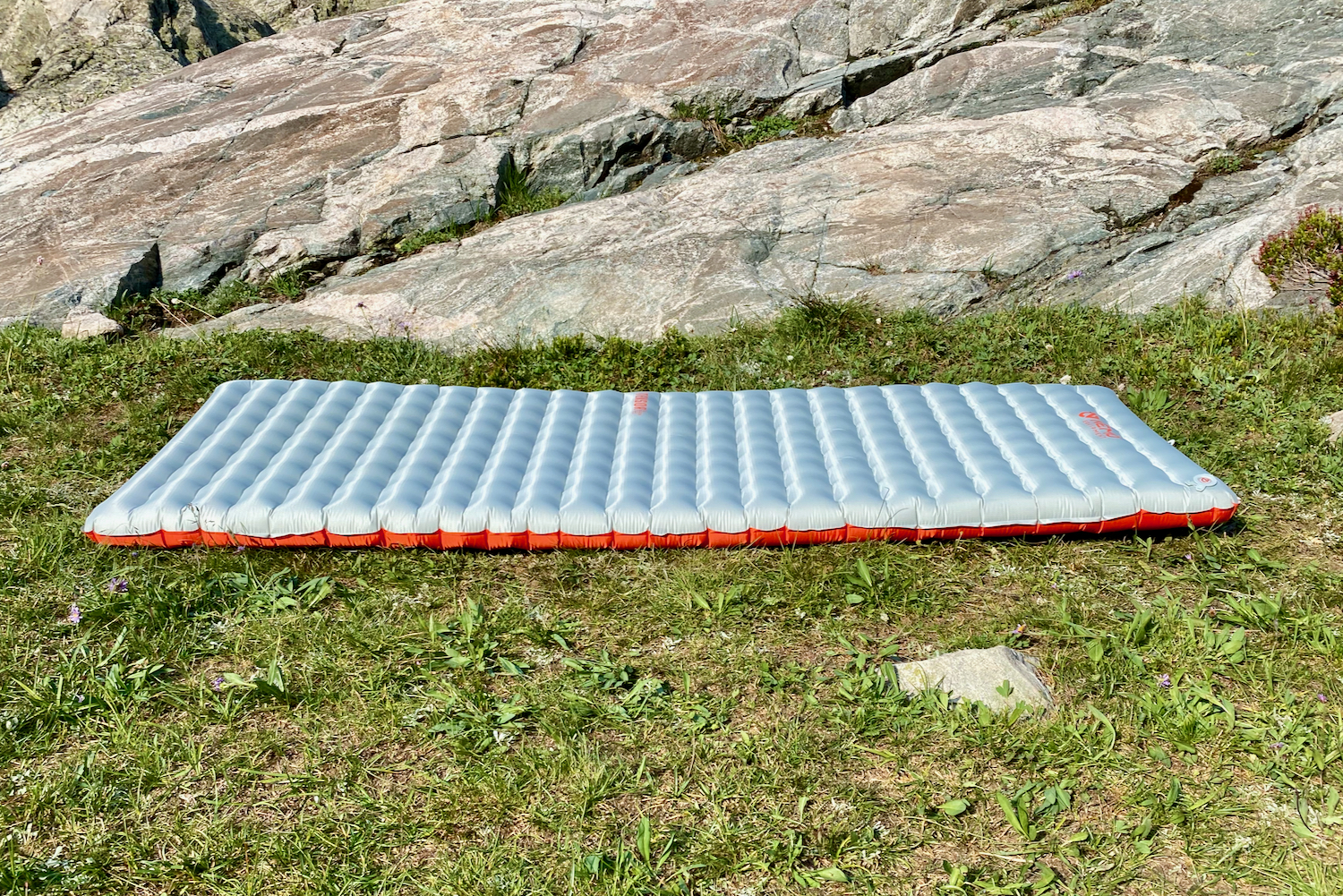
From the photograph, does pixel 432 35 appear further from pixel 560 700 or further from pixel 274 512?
pixel 560 700

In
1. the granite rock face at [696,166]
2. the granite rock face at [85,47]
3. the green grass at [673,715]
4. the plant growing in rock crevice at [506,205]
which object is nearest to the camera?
the green grass at [673,715]

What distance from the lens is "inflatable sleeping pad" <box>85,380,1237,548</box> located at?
157 inches

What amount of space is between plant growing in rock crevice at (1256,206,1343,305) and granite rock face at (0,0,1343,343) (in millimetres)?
202

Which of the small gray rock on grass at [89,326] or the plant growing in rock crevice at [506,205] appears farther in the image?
the plant growing in rock crevice at [506,205]

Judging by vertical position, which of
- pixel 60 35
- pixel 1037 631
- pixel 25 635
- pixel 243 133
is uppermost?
pixel 60 35

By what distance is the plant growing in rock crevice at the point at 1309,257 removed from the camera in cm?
550

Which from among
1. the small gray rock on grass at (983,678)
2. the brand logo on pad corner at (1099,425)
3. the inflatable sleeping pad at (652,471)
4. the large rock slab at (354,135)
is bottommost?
the small gray rock on grass at (983,678)

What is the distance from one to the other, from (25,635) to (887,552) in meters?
3.23

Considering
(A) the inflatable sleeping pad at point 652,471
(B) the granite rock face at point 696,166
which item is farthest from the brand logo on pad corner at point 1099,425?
(B) the granite rock face at point 696,166

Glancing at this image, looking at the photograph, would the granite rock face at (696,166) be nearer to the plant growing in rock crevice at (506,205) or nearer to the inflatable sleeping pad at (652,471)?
the plant growing in rock crevice at (506,205)

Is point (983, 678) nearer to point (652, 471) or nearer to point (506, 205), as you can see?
point (652, 471)

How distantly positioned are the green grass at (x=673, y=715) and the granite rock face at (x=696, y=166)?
209cm

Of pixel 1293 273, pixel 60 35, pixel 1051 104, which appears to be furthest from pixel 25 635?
pixel 60 35

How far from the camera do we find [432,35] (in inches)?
340
